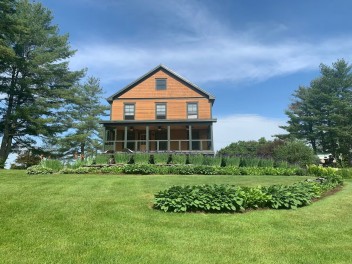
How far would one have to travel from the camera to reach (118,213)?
7.43m

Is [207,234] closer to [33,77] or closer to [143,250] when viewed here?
[143,250]

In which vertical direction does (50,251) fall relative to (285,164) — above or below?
below

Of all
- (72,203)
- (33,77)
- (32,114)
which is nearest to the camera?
(72,203)

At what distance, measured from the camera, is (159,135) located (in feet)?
103

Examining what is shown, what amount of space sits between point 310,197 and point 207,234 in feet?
15.6

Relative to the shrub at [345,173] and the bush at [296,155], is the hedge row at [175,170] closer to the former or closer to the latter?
the shrub at [345,173]

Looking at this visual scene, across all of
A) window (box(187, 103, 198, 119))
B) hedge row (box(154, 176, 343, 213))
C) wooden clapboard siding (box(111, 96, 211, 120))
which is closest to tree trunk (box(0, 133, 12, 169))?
wooden clapboard siding (box(111, 96, 211, 120))

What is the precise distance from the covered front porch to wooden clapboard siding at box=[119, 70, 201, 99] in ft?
10.4

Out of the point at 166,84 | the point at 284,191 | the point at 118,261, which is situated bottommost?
the point at 118,261

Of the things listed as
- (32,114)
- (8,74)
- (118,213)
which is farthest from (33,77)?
(118,213)

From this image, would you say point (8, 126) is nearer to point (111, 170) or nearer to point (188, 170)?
point (111, 170)

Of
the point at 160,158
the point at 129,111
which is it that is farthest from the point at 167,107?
the point at 160,158

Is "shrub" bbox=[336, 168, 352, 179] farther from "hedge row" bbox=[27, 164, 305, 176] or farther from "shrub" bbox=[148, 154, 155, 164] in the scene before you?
"shrub" bbox=[148, 154, 155, 164]

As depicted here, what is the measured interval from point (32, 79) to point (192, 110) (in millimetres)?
16343
